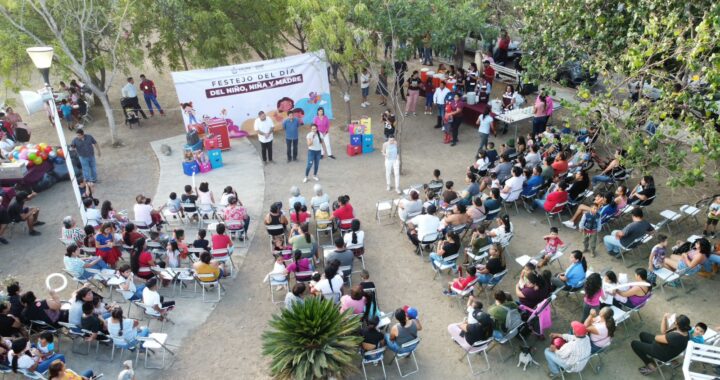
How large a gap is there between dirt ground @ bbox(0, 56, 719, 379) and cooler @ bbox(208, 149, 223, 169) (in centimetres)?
149

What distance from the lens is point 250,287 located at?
10.8 metres

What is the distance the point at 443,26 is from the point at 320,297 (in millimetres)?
10298

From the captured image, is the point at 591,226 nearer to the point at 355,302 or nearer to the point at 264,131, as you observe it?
the point at 355,302

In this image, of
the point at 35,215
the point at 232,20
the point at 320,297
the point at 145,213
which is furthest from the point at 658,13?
the point at 35,215

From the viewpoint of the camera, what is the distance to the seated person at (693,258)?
9.80 m

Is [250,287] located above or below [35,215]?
below

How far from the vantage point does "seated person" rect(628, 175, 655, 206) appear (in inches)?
464

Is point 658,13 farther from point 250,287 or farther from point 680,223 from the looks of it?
point 250,287

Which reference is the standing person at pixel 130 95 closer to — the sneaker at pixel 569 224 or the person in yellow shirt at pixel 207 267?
the person in yellow shirt at pixel 207 267

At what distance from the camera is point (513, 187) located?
1255cm

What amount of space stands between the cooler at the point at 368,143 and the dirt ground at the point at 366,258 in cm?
22

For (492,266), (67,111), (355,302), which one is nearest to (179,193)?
(67,111)

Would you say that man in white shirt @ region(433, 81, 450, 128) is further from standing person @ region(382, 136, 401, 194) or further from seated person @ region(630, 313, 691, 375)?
seated person @ region(630, 313, 691, 375)

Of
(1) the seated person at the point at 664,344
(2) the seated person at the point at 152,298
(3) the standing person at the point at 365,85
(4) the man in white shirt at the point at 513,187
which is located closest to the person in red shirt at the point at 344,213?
(4) the man in white shirt at the point at 513,187
